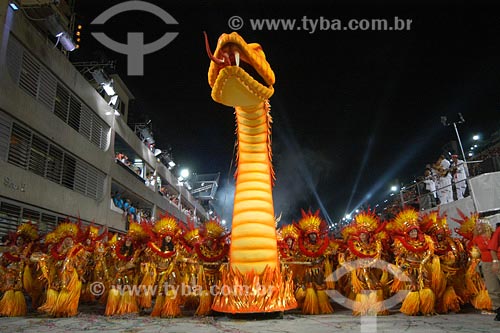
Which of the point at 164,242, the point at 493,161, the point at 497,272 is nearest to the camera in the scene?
the point at 497,272

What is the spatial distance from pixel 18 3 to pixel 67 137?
4429 mm

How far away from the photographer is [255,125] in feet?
17.8

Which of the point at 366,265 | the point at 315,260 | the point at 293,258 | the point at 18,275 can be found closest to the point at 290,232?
the point at 293,258

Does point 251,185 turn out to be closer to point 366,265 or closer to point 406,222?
point 366,265

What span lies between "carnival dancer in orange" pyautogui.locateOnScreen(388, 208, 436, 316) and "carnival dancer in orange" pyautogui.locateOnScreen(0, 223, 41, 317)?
657cm

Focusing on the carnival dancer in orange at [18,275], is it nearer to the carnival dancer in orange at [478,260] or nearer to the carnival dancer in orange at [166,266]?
the carnival dancer in orange at [166,266]

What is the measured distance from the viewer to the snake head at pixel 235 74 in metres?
4.25

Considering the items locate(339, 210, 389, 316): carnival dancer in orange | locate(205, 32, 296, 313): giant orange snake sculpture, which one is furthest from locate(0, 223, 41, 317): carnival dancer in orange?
locate(339, 210, 389, 316): carnival dancer in orange

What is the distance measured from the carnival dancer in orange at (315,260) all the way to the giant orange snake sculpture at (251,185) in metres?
0.96

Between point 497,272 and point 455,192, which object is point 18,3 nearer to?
point 497,272

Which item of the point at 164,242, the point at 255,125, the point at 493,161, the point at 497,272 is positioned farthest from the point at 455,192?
the point at 164,242

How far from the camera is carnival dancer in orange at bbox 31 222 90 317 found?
600 cm

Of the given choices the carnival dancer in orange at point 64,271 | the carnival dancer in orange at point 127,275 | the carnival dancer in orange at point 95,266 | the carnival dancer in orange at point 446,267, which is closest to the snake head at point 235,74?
the carnival dancer in orange at point 127,275

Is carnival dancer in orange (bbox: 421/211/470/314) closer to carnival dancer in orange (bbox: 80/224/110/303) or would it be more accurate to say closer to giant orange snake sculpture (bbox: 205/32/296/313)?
giant orange snake sculpture (bbox: 205/32/296/313)
